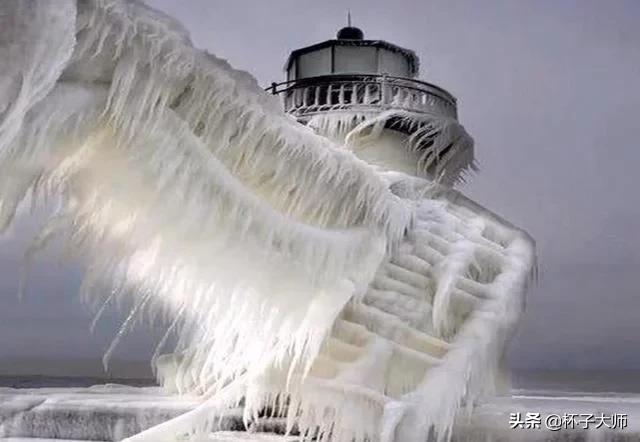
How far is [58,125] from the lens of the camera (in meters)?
2.10

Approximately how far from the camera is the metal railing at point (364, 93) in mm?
5684

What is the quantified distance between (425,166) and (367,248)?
87.7 inches

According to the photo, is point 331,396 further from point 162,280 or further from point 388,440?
point 162,280

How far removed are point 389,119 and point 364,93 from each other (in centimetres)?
64

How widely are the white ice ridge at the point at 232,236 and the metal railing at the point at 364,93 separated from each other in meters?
2.59

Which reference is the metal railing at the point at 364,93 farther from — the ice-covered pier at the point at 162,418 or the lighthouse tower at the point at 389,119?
the ice-covered pier at the point at 162,418

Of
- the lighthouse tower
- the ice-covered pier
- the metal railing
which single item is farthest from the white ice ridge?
the metal railing

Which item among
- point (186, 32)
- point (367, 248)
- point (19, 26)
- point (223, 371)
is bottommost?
point (223, 371)

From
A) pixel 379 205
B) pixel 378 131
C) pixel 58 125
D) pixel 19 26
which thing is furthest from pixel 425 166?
pixel 19 26

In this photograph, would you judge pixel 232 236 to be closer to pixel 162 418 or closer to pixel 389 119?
pixel 162 418

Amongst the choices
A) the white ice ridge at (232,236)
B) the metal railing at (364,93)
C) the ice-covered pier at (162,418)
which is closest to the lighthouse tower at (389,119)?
the metal railing at (364,93)

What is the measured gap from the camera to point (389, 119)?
17.1 feet

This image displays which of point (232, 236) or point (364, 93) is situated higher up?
point (364, 93)

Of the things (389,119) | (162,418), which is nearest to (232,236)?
(162,418)
